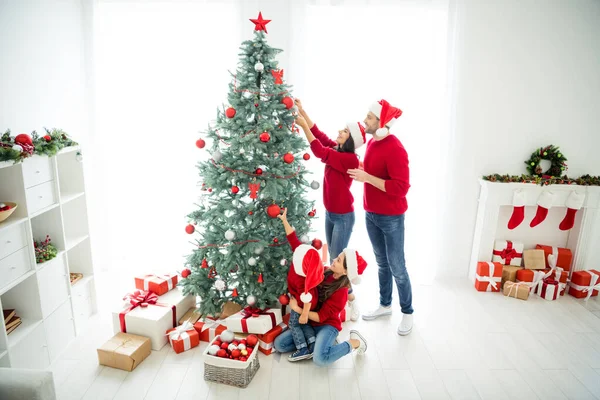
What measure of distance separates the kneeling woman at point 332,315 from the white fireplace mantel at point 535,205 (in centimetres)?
172

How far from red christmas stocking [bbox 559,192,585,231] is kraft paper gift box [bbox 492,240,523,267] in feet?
1.37

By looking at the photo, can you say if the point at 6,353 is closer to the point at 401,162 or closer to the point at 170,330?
the point at 170,330

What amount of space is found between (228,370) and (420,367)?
1263 millimetres

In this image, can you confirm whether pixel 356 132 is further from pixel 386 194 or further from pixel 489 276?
pixel 489 276

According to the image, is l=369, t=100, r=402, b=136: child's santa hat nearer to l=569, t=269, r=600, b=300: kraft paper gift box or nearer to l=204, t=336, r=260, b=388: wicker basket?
l=204, t=336, r=260, b=388: wicker basket

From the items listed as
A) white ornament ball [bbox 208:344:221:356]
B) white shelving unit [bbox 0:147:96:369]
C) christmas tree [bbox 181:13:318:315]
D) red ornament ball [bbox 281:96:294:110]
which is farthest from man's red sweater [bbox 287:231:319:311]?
white shelving unit [bbox 0:147:96:369]

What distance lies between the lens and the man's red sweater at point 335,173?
291cm

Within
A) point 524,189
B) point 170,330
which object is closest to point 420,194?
point 524,189

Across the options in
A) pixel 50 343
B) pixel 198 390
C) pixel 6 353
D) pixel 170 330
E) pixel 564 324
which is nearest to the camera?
pixel 6 353

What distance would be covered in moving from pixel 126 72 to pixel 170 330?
7.53 ft

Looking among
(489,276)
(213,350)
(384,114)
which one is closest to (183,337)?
(213,350)

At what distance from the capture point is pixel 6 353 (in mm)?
2355

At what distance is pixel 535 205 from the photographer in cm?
383

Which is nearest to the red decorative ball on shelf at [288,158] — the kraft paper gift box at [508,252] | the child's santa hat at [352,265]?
the child's santa hat at [352,265]
